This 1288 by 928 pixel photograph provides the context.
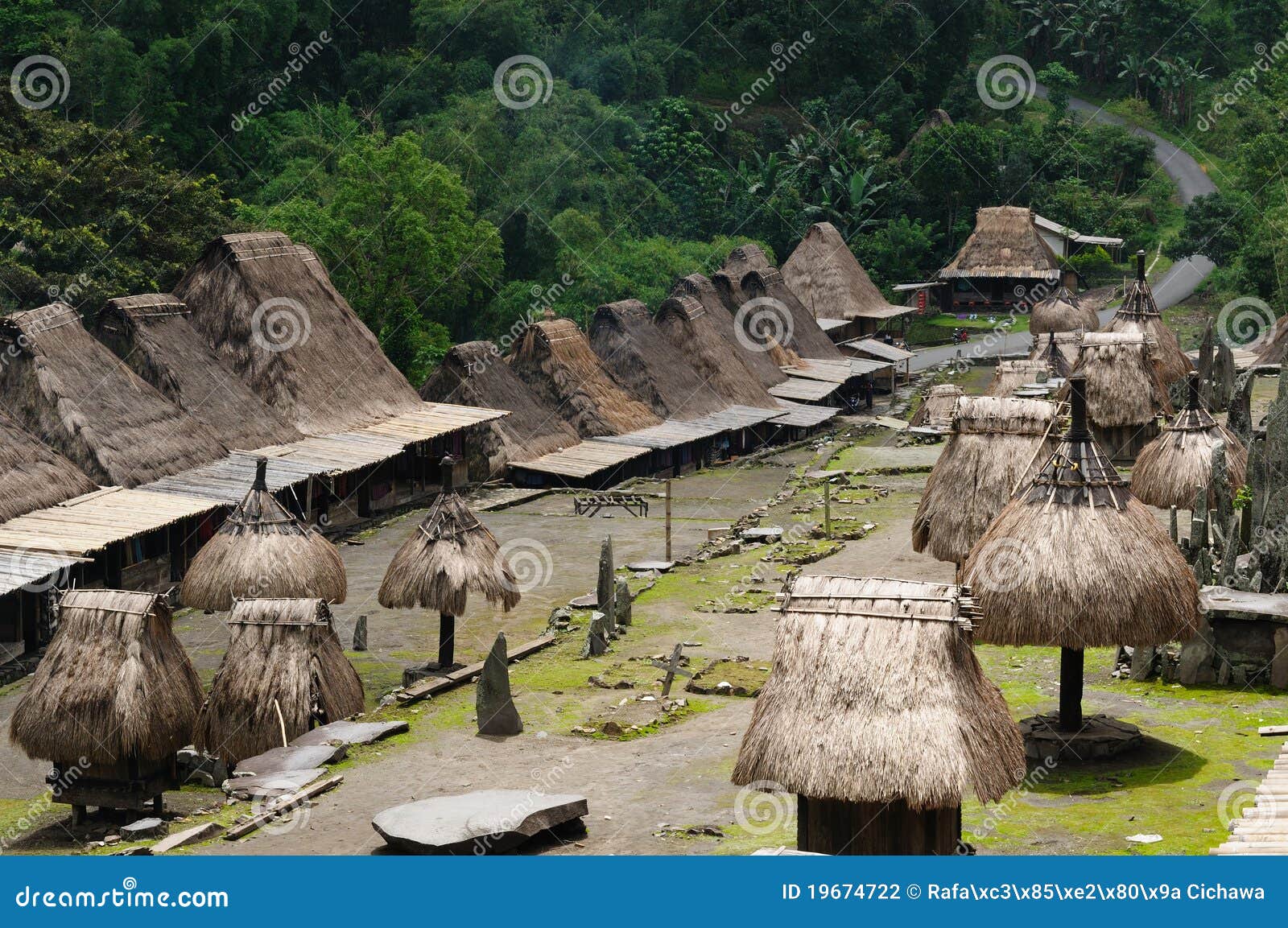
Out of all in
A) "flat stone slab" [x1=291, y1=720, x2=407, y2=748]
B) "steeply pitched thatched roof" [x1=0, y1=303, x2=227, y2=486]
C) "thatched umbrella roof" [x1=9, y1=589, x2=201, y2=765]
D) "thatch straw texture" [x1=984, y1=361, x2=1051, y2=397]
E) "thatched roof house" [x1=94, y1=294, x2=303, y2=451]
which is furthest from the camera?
"thatch straw texture" [x1=984, y1=361, x2=1051, y2=397]

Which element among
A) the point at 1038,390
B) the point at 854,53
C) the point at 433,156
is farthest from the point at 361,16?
the point at 1038,390

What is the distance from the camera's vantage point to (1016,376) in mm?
37188

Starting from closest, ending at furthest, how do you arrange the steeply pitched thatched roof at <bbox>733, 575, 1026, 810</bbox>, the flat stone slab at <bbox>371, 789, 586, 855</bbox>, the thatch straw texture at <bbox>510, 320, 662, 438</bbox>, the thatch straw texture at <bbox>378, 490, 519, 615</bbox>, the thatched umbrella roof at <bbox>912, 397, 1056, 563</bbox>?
1. the steeply pitched thatched roof at <bbox>733, 575, 1026, 810</bbox>
2. the flat stone slab at <bbox>371, 789, 586, 855</bbox>
3. the thatch straw texture at <bbox>378, 490, 519, 615</bbox>
4. the thatched umbrella roof at <bbox>912, 397, 1056, 563</bbox>
5. the thatch straw texture at <bbox>510, 320, 662, 438</bbox>

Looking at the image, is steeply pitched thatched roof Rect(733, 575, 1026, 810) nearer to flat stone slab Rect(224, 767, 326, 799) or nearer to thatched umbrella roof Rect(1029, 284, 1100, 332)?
flat stone slab Rect(224, 767, 326, 799)

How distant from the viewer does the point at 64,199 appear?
39.4 m

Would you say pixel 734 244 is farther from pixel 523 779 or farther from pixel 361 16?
pixel 523 779

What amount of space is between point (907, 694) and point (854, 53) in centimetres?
5933

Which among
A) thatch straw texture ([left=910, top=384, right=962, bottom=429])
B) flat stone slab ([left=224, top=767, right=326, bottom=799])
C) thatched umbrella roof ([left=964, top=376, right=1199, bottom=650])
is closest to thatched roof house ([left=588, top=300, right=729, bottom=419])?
thatch straw texture ([left=910, top=384, right=962, bottom=429])

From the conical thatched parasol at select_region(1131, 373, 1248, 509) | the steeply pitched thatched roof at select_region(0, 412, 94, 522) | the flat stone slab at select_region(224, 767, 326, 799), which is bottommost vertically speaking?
the flat stone slab at select_region(224, 767, 326, 799)

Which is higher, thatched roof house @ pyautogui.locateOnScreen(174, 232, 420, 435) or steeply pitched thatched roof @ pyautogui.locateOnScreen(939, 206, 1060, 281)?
steeply pitched thatched roof @ pyautogui.locateOnScreen(939, 206, 1060, 281)

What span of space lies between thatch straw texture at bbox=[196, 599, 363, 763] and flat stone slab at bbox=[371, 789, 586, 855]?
172 inches

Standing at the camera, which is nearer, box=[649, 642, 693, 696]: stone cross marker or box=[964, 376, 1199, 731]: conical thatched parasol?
box=[964, 376, 1199, 731]: conical thatched parasol

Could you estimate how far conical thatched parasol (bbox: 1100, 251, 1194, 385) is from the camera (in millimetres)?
39250

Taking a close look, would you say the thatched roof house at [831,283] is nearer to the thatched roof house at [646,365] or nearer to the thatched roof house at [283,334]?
the thatched roof house at [646,365]
